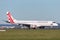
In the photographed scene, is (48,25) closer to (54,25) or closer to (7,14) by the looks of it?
(54,25)

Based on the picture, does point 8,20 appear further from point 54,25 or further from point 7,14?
point 54,25

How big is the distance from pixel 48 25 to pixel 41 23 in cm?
408

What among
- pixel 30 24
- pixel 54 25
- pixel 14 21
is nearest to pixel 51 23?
pixel 54 25

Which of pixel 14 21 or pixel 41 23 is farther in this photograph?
pixel 14 21

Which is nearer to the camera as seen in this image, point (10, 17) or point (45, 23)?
point (45, 23)

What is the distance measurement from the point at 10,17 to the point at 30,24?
14.6 meters

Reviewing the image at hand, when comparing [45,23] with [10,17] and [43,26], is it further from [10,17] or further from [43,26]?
[10,17]

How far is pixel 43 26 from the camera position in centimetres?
11250

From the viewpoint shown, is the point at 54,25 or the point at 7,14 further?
the point at 7,14

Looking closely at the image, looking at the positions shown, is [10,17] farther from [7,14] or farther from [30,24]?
[30,24]

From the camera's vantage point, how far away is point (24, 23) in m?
113

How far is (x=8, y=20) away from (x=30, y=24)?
13.8m

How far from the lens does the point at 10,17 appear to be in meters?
125

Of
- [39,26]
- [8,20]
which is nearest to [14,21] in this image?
[8,20]
